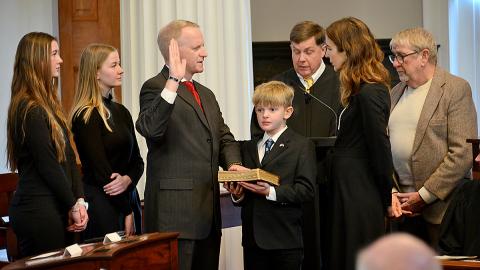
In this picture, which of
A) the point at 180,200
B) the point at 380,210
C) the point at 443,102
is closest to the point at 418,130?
the point at 443,102

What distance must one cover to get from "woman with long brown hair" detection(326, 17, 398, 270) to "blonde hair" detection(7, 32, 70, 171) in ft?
4.97

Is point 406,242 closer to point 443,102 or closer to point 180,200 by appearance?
point 180,200

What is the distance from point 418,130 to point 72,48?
3.72 m

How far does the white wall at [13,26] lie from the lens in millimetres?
8031

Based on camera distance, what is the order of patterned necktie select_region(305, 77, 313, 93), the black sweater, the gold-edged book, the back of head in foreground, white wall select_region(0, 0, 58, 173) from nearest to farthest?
the back of head in foreground, the gold-edged book, the black sweater, patterned necktie select_region(305, 77, 313, 93), white wall select_region(0, 0, 58, 173)

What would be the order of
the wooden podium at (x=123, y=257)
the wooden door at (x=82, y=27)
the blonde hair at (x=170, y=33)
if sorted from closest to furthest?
the wooden podium at (x=123, y=257)
the blonde hair at (x=170, y=33)
the wooden door at (x=82, y=27)

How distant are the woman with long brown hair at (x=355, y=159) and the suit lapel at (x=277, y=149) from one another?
0.89 ft

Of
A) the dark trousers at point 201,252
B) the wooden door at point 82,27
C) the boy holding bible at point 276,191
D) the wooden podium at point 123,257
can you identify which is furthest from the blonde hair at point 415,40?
the wooden door at point 82,27

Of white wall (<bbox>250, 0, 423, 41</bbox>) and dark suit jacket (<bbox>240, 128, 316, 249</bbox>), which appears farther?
white wall (<bbox>250, 0, 423, 41</bbox>)

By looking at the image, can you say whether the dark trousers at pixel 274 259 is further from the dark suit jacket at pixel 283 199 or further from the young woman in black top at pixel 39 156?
the young woman in black top at pixel 39 156

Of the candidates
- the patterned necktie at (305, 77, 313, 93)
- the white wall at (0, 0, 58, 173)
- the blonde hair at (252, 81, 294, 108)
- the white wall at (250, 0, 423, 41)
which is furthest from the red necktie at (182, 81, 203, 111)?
the white wall at (250, 0, 423, 41)

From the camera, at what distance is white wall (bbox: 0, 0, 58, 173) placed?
8.03 metres

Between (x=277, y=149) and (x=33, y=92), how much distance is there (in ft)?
4.43

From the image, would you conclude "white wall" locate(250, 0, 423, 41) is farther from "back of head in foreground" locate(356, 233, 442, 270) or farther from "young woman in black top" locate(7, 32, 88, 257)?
"back of head in foreground" locate(356, 233, 442, 270)
